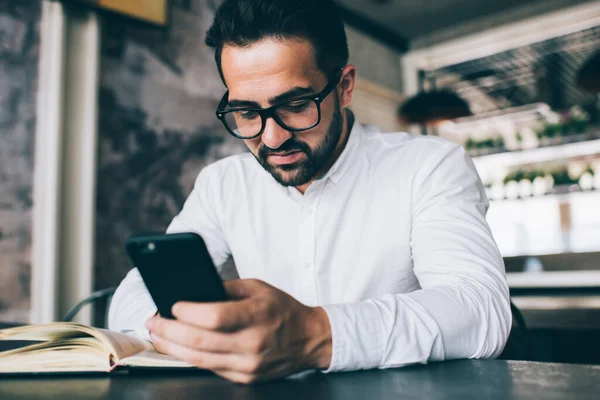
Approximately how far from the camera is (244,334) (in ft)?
1.92

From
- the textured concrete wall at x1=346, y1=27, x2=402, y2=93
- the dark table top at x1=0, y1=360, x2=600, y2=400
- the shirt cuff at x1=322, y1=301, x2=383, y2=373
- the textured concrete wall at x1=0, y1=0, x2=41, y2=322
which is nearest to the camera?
the dark table top at x1=0, y1=360, x2=600, y2=400

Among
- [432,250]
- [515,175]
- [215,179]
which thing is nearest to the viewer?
[432,250]

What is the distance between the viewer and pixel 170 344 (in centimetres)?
62

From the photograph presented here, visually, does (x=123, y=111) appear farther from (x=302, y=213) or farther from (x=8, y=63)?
(x=302, y=213)

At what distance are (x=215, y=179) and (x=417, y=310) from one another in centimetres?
94

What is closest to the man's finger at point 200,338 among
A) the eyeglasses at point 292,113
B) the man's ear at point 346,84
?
the eyeglasses at point 292,113

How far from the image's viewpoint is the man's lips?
120 cm

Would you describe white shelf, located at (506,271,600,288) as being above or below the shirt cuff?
below

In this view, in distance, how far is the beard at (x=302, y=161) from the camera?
1.20m

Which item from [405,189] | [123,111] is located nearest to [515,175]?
[123,111]

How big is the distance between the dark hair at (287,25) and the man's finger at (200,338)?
0.77 m

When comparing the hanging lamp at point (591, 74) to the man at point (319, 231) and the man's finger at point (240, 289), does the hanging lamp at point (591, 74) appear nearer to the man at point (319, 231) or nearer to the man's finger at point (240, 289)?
the man at point (319, 231)

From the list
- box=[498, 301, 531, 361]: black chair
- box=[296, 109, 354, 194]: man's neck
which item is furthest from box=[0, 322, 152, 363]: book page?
box=[498, 301, 531, 361]: black chair

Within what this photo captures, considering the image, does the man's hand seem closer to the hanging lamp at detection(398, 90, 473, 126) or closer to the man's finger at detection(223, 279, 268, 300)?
the man's finger at detection(223, 279, 268, 300)
